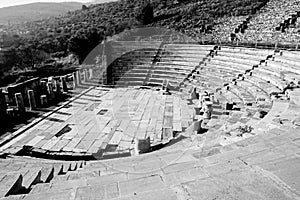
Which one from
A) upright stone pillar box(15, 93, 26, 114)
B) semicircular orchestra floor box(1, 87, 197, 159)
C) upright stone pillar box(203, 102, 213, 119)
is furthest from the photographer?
upright stone pillar box(15, 93, 26, 114)

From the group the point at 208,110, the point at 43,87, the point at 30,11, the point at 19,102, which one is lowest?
the point at 43,87

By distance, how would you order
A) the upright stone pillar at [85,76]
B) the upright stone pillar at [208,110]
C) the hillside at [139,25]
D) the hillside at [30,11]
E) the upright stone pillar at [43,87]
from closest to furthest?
the upright stone pillar at [208,110]
the upright stone pillar at [43,87]
the upright stone pillar at [85,76]
the hillside at [139,25]
the hillside at [30,11]

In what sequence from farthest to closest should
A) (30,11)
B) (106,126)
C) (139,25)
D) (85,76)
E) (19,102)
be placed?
(30,11), (139,25), (85,76), (19,102), (106,126)

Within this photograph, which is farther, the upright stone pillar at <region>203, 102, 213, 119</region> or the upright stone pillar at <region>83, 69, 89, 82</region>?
the upright stone pillar at <region>83, 69, 89, 82</region>

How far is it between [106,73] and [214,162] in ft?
59.5

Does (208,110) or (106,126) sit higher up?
(208,110)

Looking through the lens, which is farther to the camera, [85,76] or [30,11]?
[30,11]

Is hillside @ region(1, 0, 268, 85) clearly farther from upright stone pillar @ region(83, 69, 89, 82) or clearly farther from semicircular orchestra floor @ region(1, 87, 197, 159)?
semicircular orchestra floor @ region(1, 87, 197, 159)

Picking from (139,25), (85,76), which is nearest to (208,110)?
(85,76)

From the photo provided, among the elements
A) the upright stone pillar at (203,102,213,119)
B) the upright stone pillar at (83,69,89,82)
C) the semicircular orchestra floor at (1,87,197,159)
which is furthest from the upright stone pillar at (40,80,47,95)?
the upright stone pillar at (203,102,213,119)

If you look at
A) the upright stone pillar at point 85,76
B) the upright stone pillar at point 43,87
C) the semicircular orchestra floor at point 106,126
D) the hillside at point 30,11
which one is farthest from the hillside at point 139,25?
the hillside at point 30,11

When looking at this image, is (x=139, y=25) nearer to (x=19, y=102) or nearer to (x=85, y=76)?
(x=85, y=76)

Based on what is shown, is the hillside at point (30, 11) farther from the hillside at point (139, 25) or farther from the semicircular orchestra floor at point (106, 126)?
the semicircular orchestra floor at point (106, 126)

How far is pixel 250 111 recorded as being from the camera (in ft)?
27.6
